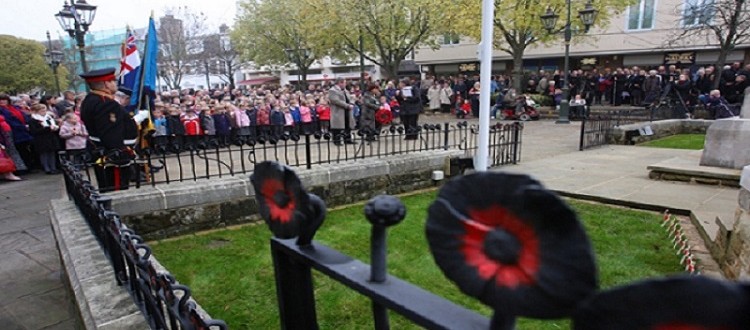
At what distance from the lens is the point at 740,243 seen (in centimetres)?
359

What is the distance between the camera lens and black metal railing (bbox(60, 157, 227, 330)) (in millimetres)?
1608

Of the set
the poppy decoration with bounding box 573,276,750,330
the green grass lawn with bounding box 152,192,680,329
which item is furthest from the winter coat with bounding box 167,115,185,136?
the poppy decoration with bounding box 573,276,750,330

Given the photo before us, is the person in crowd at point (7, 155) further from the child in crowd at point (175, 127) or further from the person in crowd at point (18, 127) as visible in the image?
the child in crowd at point (175, 127)

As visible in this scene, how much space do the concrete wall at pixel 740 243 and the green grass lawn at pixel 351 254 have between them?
0.40 m

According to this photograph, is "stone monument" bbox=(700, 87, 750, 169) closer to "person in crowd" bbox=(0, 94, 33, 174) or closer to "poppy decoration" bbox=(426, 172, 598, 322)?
"poppy decoration" bbox=(426, 172, 598, 322)

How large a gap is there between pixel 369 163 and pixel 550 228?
617 centimetres

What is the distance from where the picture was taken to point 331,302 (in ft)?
12.2

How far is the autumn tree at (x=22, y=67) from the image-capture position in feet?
124

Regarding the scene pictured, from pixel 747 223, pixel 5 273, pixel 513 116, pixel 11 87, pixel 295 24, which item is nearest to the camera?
pixel 747 223

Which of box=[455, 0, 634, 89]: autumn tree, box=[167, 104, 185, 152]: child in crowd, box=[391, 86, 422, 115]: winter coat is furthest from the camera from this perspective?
box=[455, 0, 634, 89]: autumn tree

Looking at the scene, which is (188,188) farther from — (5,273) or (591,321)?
(591,321)

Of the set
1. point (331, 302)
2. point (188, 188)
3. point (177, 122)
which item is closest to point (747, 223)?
point (331, 302)

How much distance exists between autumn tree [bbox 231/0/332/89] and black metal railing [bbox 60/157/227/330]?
24.2m

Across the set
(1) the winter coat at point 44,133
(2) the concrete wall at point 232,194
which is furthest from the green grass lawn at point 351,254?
(1) the winter coat at point 44,133
